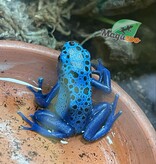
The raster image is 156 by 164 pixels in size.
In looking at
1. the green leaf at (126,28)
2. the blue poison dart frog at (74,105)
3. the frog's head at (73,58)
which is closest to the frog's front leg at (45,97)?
the blue poison dart frog at (74,105)

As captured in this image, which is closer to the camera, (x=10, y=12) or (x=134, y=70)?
(x=10, y=12)

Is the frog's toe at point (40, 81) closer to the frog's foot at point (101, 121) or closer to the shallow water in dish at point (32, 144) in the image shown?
the shallow water in dish at point (32, 144)

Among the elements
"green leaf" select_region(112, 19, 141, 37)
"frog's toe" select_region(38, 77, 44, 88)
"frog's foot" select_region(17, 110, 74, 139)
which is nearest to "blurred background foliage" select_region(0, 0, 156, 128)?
"green leaf" select_region(112, 19, 141, 37)

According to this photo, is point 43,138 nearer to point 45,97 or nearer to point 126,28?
point 45,97

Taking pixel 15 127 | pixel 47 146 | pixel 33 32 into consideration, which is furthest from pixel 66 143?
pixel 33 32

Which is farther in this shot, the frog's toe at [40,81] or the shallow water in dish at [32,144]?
the frog's toe at [40,81]

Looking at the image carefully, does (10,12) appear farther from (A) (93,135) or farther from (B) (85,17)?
(A) (93,135)
